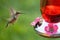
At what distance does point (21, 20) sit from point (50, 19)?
0.16m

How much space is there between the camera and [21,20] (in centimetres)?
117

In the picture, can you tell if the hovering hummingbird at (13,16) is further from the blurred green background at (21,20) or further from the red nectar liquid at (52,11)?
the red nectar liquid at (52,11)

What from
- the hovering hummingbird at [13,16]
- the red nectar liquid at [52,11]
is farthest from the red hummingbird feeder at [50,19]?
the hovering hummingbird at [13,16]

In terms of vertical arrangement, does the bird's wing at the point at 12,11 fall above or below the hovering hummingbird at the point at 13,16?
above

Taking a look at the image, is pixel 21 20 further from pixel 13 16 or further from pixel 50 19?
pixel 50 19

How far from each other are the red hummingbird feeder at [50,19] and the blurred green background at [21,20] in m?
0.03

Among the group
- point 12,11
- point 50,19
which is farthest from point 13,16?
point 50,19

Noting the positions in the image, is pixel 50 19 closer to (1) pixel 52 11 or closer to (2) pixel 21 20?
(1) pixel 52 11

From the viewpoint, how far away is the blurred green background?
1162 millimetres

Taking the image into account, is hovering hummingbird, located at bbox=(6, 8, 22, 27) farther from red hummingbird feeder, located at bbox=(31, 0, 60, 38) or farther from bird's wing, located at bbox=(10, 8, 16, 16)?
red hummingbird feeder, located at bbox=(31, 0, 60, 38)

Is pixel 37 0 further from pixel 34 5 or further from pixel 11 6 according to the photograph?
pixel 11 6

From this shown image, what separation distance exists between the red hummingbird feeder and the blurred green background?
3 centimetres

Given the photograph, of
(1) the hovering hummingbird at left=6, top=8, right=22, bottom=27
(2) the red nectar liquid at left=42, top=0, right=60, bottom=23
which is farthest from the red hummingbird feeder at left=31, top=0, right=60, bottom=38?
(1) the hovering hummingbird at left=6, top=8, right=22, bottom=27

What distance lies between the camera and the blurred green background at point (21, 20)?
45.8 inches
